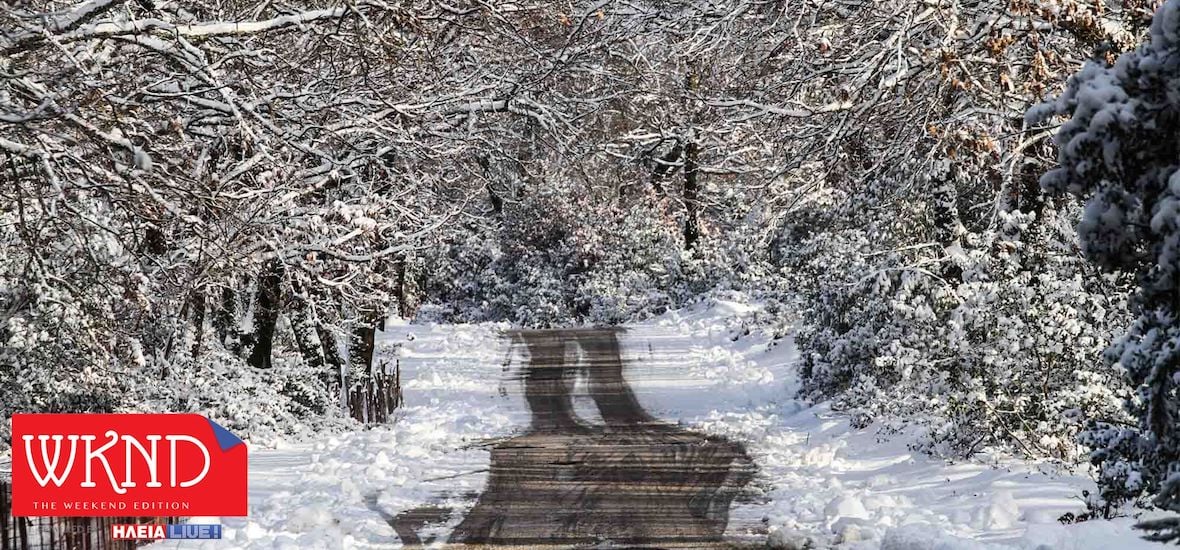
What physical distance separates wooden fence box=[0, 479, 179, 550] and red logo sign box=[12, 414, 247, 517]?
150 mm

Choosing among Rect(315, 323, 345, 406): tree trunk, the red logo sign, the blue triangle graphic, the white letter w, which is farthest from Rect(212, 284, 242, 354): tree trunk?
the blue triangle graphic

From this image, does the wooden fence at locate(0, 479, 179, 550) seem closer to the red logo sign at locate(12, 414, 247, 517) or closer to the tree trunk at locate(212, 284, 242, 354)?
the red logo sign at locate(12, 414, 247, 517)

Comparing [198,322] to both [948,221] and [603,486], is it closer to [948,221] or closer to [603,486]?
[603,486]

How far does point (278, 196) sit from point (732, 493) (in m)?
7.05

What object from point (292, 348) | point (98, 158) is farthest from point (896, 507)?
point (292, 348)

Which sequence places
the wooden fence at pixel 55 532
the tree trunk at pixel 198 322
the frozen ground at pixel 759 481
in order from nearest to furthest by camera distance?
the wooden fence at pixel 55 532
the frozen ground at pixel 759 481
the tree trunk at pixel 198 322

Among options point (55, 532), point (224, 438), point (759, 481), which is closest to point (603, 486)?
point (759, 481)

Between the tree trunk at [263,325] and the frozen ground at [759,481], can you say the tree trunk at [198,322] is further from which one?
the frozen ground at [759,481]

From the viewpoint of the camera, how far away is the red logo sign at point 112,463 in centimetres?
802

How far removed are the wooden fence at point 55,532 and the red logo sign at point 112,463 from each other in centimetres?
15

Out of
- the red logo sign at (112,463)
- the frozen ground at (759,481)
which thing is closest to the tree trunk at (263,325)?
the frozen ground at (759,481)

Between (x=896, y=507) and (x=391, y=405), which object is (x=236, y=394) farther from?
(x=896, y=507)

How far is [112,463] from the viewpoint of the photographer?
798cm

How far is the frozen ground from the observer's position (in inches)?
385
